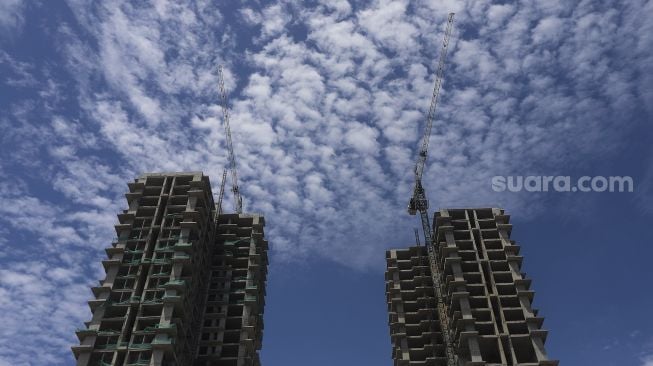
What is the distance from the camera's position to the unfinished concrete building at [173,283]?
339 feet

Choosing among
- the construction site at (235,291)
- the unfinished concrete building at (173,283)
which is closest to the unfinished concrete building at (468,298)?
the construction site at (235,291)

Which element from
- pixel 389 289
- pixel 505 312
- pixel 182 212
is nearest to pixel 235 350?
pixel 182 212

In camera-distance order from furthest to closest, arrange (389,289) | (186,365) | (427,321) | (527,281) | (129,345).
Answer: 1. (389,289)
2. (427,321)
3. (527,281)
4. (186,365)
5. (129,345)

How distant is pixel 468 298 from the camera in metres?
115

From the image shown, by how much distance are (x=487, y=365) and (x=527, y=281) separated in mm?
19024

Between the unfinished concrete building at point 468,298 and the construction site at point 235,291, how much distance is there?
0.20 m

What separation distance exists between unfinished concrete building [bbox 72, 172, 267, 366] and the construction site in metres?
0.19

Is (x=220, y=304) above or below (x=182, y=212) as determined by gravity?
below

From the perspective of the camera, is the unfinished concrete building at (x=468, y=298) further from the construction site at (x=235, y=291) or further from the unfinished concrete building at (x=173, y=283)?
the unfinished concrete building at (x=173, y=283)

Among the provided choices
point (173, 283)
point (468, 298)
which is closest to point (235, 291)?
point (173, 283)

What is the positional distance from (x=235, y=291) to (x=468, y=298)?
43.1m

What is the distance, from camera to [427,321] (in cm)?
12488

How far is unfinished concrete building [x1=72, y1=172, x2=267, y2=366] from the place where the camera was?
103m

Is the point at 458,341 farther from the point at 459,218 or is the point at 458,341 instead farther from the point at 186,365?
the point at 186,365
